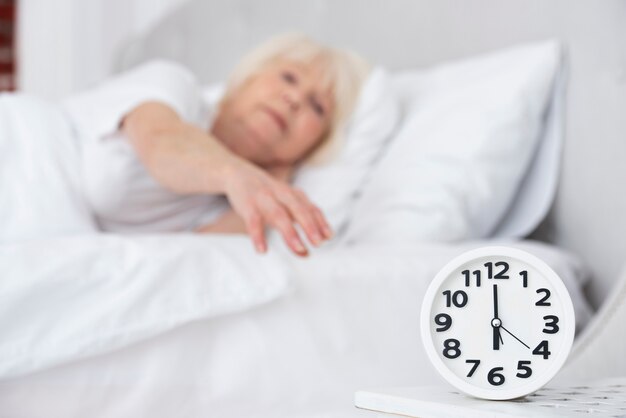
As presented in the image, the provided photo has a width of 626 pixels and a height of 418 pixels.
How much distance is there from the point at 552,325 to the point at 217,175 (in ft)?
1.98

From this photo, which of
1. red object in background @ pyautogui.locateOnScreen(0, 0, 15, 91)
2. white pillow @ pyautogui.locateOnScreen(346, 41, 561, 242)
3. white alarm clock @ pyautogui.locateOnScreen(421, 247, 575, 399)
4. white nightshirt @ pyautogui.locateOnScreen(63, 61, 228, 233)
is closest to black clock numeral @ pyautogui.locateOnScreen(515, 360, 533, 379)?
white alarm clock @ pyautogui.locateOnScreen(421, 247, 575, 399)

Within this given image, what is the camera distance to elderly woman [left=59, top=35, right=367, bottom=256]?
111 centimetres

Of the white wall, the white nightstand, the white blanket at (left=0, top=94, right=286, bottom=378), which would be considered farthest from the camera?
the white wall

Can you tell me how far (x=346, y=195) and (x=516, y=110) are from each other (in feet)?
1.18

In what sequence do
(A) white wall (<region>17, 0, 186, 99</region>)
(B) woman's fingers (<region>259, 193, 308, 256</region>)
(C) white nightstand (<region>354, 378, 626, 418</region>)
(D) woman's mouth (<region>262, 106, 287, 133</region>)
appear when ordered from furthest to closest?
(A) white wall (<region>17, 0, 186, 99</region>) → (D) woman's mouth (<region>262, 106, 287, 133</region>) → (B) woman's fingers (<region>259, 193, 308, 256</region>) → (C) white nightstand (<region>354, 378, 626, 418</region>)

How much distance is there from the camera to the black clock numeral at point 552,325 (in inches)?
23.5

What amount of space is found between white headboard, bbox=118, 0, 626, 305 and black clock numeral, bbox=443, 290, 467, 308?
0.79m

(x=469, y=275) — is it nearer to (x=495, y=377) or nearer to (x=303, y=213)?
(x=495, y=377)

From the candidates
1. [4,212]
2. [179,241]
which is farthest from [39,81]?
[179,241]

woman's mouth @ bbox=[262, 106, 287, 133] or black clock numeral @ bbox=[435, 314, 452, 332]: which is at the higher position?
black clock numeral @ bbox=[435, 314, 452, 332]

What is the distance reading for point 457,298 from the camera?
61 centimetres

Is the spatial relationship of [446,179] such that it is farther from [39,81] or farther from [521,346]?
[39,81]

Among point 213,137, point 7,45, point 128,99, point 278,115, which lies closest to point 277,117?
point 278,115

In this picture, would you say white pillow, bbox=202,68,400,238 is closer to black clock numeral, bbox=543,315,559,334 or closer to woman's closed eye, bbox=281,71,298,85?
woman's closed eye, bbox=281,71,298,85
